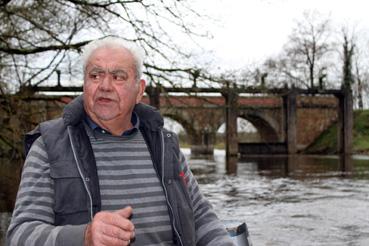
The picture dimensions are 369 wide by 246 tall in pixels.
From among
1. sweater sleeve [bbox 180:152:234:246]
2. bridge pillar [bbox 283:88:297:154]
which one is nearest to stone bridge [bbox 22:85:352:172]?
bridge pillar [bbox 283:88:297:154]

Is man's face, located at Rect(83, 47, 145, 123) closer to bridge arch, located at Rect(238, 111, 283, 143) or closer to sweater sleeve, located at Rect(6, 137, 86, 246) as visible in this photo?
sweater sleeve, located at Rect(6, 137, 86, 246)

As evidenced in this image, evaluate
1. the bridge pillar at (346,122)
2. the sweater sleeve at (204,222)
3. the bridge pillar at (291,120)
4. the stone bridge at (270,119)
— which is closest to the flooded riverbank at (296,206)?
the sweater sleeve at (204,222)

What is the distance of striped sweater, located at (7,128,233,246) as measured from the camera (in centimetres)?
196

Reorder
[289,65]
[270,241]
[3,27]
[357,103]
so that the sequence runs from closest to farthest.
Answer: [270,241]
[3,27]
[289,65]
[357,103]

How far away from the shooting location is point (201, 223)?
2420 mm

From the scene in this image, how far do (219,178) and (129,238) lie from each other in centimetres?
1912

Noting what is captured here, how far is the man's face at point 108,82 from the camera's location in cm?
225

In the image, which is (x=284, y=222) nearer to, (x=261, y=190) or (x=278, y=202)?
(x=278, y=202)

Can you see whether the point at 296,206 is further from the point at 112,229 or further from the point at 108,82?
the point at 112,229

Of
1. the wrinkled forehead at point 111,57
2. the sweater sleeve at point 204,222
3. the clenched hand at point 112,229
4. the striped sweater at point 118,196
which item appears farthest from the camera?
the sweater sleeve at point 204,222

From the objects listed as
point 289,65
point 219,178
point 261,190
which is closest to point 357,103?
point 289,65

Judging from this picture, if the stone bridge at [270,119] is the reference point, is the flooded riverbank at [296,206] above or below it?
below

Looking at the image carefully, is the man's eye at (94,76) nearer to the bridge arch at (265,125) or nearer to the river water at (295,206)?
the river water at (295,206)

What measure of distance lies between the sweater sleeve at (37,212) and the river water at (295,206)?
3.16 meters
